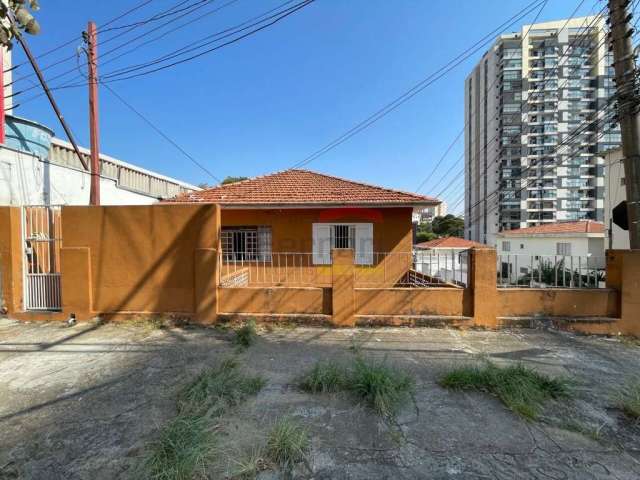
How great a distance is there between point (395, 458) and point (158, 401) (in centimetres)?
238

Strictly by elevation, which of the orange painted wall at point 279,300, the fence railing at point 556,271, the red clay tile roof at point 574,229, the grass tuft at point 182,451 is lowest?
the grass tuft at point 182,451

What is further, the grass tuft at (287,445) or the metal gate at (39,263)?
the metal gate at (39,263)

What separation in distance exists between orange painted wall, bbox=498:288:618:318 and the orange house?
3.32 metres

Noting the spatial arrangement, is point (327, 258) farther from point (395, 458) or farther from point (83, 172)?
point (83, 172)

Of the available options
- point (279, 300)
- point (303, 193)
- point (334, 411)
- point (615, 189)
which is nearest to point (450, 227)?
point (615, 189)

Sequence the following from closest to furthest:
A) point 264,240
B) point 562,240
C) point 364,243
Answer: point 364,243 < point 264,240 < point 562,240

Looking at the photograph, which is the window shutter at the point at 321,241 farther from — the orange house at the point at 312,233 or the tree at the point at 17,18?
the tree at the point at 17,18

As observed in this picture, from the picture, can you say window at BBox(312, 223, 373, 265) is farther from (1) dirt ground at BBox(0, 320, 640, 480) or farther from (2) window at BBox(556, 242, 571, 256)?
(2) window at BBox(556, 242, 571, 256)

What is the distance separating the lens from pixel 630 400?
2934 millimetres

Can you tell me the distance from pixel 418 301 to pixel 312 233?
4.23 m

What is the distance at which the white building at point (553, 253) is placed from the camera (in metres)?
5.39

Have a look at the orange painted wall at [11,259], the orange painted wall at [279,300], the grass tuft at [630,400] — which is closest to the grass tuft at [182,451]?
the orange painted wall at [279,300]

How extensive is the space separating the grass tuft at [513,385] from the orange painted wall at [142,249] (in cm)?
440

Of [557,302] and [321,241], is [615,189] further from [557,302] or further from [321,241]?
[321,241]
